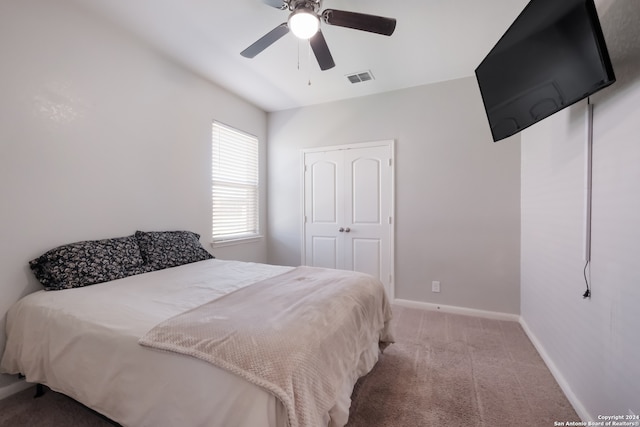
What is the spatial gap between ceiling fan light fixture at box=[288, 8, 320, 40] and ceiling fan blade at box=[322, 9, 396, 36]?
0.09 m

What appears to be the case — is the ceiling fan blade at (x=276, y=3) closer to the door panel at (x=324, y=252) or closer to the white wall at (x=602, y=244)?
the white wall at (x=602, y=244)

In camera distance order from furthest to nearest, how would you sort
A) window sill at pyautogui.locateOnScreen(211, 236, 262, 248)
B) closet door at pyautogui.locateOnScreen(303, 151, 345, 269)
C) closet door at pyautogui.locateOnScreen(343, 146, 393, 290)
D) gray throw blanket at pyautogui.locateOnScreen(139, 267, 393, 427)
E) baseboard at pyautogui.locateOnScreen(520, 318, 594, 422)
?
closet door at pyautogui.locateOnScreen(303, 151, 345, 269)
closet door at pyautogui.locateOnScreen(343, 146, 393, 290)
window sill at pyautogui.locateOnScreen(211, 236, 262, 248)
baseboard at pyautogui.locateOnScreen(520, 318, 594, 422)
gray throw blanket at pyautogui.locateOnScreen(139, 267, 393, 427)

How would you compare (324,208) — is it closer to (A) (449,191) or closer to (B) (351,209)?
(B) (351,209)

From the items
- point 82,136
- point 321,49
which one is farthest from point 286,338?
point 82,136

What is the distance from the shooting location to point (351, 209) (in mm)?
3738

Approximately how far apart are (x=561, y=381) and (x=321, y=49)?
286 cm

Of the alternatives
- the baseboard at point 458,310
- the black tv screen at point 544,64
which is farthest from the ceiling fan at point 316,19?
the baseboard at point 458,310

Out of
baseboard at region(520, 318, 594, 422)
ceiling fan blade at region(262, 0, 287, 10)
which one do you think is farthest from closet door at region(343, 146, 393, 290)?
ceiling fan blade at region(262, 0, 287, 10)

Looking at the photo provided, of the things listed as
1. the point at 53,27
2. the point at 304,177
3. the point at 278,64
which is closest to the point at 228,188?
→ the point at 304,177

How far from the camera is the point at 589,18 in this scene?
117cm

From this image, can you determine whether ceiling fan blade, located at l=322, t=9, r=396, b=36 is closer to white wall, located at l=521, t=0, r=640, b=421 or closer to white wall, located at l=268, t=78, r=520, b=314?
white wall, located at l=521, t=0, r=640, b=421

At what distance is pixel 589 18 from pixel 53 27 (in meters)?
3.24

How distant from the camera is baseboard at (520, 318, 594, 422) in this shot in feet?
5.01

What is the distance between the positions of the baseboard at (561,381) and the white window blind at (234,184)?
134 inches
